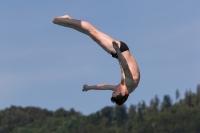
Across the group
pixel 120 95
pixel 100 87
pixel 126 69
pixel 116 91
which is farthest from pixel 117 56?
pixel 100 87

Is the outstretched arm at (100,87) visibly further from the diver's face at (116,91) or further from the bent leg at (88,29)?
the bent leg at (88,29)

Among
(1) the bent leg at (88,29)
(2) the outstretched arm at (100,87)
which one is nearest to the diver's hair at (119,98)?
(2) the outstretched arm at (100,87)

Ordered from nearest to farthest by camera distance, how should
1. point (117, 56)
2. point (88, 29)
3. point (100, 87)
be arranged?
point (117, 56)
point (88, 29)
point (100, 87)

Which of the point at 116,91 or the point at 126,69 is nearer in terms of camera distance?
the point at 126,69

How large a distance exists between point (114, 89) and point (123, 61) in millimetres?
1296

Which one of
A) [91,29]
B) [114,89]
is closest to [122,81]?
[114,89]

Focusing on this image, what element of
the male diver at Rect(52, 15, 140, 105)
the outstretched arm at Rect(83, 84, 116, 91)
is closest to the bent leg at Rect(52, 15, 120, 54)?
the male diver at Rect(52, 15, 140, 105)

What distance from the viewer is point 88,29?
2956 cm

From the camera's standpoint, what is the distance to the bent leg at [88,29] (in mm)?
29453

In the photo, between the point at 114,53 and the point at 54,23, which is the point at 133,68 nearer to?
the point at 114,53

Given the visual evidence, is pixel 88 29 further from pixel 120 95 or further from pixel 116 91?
pixel 120 95

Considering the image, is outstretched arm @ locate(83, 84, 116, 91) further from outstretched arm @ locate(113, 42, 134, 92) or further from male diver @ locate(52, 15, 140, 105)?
outstretched arm @ locate(113, 42, 134, 92)

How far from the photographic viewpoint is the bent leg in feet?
96.6

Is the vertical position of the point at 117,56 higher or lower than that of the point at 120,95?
higher
